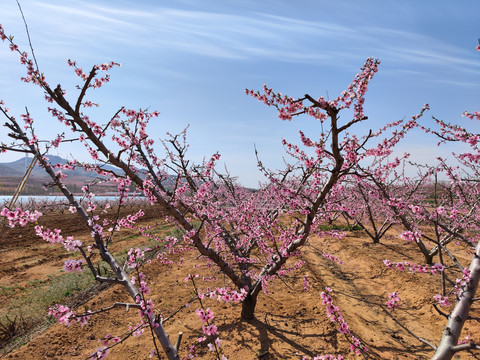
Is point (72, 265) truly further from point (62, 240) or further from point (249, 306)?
point (249, 306)

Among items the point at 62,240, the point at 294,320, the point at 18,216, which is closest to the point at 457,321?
the point at 294,320

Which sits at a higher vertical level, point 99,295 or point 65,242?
point 65,242

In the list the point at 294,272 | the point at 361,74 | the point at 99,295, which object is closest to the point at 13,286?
the point at 99,295

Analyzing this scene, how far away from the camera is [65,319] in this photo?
8.59 ft

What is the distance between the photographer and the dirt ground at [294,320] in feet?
15.5

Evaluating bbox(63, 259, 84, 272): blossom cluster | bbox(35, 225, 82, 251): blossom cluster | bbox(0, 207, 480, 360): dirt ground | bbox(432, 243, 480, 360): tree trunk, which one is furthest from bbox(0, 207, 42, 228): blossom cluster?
bbox(432, 243, 480, 360): tree trunk

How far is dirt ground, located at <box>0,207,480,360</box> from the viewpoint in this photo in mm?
4715

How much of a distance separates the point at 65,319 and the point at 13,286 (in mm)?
9359

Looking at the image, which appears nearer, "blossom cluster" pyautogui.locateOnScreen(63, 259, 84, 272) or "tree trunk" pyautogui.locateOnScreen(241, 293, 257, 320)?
"blossom cluster" pyautogui.locateOnScreen(63, 259, 84, 272)

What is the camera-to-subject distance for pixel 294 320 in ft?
18.3

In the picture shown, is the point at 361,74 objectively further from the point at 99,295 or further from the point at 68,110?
the point at 99,295

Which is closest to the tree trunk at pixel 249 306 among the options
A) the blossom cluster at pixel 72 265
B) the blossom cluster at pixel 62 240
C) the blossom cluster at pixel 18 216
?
the blossom cluster at pixel 72 265

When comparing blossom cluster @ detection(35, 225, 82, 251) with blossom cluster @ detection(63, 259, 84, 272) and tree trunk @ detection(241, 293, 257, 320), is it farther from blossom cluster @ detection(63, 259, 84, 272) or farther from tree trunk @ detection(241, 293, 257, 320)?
tree trunk @ detection(241, 293, 257, 320)

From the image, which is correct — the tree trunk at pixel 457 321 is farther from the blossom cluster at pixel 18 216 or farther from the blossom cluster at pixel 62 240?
the blossom cluster at pixel 18 216
